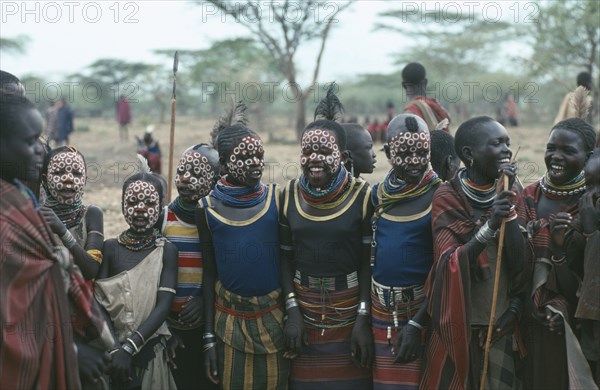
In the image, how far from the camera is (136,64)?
3684cm

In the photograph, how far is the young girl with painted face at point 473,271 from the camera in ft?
10.4

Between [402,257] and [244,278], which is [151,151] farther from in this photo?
[402,257]

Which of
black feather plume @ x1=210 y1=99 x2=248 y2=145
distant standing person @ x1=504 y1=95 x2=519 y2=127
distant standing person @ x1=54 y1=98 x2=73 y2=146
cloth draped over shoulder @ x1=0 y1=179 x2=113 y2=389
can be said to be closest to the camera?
cloth draped over shoulder @ x1=0 y1=179 x2=113 y2=389

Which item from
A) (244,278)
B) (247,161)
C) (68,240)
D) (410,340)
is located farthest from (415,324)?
(68,240)

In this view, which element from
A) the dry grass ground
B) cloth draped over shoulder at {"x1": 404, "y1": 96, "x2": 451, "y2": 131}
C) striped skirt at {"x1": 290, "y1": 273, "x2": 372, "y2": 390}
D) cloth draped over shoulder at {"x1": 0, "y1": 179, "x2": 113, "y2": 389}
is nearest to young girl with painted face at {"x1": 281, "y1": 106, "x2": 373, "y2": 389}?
striped skirt at {"x1": 290, "y1": 273, "x2": 372, "y2": 390}

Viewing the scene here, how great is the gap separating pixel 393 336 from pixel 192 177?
1.33 meters

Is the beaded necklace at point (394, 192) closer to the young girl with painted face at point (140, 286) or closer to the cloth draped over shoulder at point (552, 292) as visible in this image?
the cloth draped over shoulder at point (552, 292)

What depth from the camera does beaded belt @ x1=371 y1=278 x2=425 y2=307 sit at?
11.2 feet

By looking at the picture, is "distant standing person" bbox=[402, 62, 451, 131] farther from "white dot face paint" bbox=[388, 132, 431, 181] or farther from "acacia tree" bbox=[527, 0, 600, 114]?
"acacia tree" bbox=[527, 0, 600, 114]

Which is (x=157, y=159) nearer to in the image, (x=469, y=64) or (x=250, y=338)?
(x=250, y=338)

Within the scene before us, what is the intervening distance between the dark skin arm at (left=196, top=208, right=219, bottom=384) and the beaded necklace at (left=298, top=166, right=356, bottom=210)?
0.54 m

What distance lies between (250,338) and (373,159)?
4.66 ft

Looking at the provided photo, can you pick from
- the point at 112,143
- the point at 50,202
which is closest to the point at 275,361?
the point at 50,202

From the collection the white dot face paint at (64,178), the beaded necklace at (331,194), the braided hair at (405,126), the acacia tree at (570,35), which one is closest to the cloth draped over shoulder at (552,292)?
the braided hair at (405,126)
